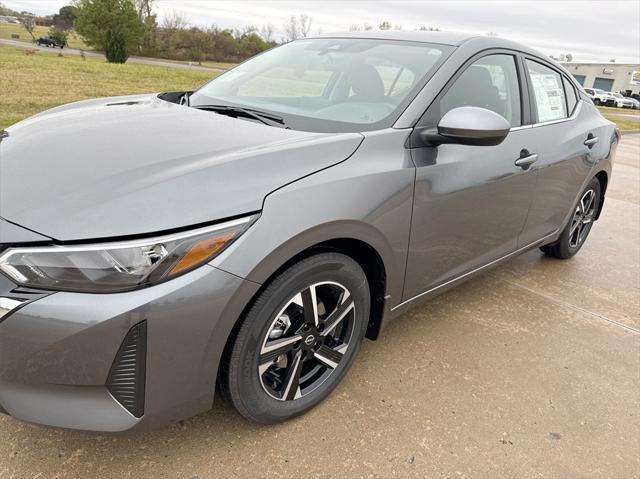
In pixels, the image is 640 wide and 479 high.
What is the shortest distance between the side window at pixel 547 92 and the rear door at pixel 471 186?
17cm

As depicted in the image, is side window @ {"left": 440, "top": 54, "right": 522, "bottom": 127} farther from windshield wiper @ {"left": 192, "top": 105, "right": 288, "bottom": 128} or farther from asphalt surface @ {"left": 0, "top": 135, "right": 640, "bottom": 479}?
asphalt surface @ {"left": 0, "top": 135, "right": 640, "bottom": 479}

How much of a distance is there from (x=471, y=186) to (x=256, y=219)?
4.18 feet

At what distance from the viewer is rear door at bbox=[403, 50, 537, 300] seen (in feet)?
7.54

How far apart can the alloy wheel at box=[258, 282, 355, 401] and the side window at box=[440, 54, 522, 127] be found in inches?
40.7

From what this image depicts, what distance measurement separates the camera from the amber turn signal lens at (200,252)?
152cm

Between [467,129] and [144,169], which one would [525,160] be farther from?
[144,169]

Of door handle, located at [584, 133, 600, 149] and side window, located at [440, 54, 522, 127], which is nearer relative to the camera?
side window, located at [440, 54, 522, 127]

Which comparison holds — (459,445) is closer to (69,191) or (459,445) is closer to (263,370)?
(263,370)

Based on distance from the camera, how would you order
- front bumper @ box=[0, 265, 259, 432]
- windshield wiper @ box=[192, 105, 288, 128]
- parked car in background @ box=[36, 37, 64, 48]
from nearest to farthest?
front bumper @ box=[0, 265, 259, 432]
windshield wiper @ box=[192, 105, 288, 128]
parked car in background @ box=[36, 37, 64, 48]

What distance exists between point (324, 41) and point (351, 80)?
1.81ft

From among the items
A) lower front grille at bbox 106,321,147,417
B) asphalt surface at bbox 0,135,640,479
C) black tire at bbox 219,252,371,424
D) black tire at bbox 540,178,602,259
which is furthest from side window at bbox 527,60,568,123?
lower front grille at bbox 106,321,147,417

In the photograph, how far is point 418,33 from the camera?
295 centimetres

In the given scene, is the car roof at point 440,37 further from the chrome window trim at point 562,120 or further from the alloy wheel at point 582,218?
the alloy wheel at point 582,218

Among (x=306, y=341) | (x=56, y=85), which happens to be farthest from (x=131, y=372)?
(x=56, y=85)
